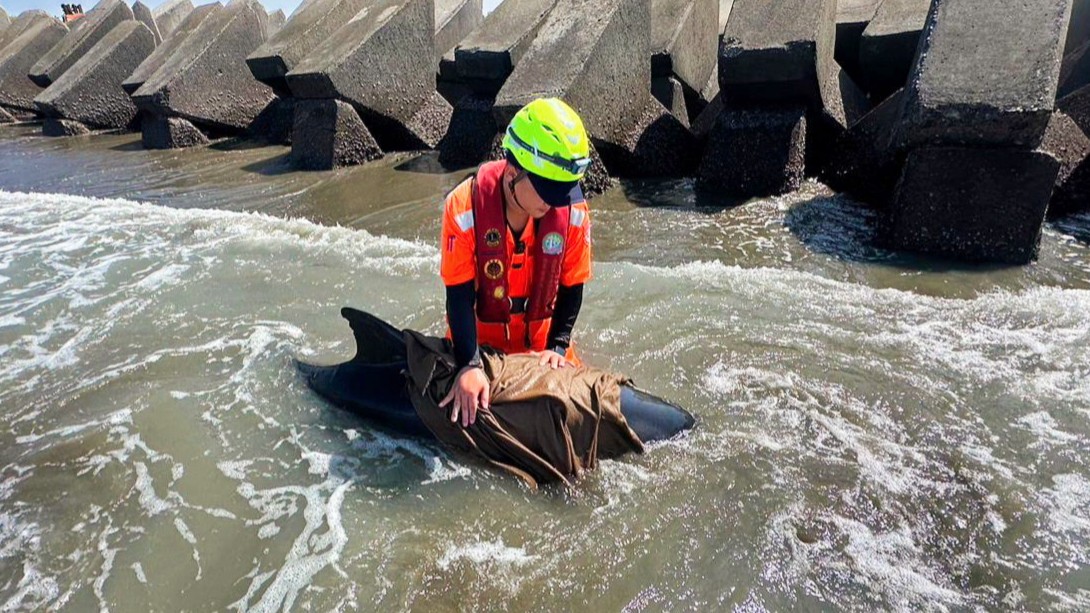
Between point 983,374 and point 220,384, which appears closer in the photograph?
point 983,374

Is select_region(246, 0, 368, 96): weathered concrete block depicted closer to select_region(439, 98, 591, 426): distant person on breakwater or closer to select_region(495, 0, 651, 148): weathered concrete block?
select_region(495, 0, 651, 148): weathered concrete block

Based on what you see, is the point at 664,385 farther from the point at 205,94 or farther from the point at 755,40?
the point at 205,94

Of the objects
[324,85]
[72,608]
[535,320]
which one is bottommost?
[72,608]

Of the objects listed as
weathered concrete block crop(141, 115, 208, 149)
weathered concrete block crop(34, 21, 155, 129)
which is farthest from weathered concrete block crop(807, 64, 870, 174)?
weathered concrete block crop(34, 21, 155, 129)

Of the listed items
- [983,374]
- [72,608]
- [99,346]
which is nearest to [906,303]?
[983,374]

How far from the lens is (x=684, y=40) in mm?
8148

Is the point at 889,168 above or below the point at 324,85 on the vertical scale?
below

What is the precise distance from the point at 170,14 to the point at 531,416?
19.8m

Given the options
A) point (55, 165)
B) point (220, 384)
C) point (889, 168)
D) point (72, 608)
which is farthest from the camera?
point (55, 165)

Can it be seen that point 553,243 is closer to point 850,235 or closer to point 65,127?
point 850,235

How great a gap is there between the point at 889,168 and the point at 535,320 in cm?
376

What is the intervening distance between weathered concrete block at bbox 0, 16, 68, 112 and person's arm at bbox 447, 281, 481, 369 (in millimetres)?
19119

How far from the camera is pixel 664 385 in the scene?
11.6 feet

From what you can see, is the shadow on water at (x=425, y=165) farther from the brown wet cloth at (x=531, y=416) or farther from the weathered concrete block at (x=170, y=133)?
the brown wet cloth at (x=531, y=416)
